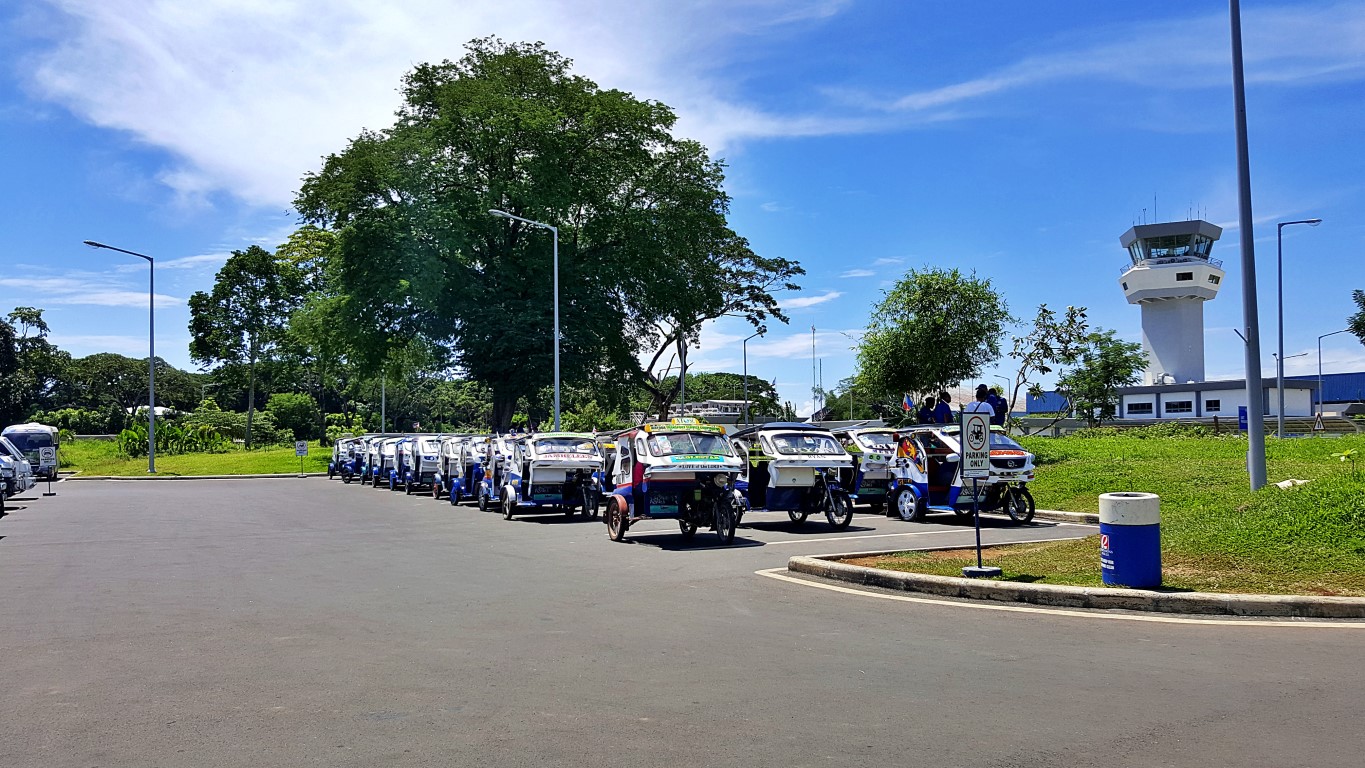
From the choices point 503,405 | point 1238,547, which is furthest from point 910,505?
point 503,405

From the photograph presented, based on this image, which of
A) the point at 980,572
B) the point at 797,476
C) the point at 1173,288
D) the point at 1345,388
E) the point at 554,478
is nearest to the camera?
the point at 980,572

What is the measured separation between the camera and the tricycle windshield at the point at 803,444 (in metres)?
18.8

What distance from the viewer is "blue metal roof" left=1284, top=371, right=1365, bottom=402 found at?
314 ft

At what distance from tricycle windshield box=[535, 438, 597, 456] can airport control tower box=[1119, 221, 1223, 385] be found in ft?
234

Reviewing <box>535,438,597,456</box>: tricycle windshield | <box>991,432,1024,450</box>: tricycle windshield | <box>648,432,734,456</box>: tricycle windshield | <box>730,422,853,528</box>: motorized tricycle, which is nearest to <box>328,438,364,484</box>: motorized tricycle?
<box>535,438,597,456</box>: tricycle windshield

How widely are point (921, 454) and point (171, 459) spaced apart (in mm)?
49297

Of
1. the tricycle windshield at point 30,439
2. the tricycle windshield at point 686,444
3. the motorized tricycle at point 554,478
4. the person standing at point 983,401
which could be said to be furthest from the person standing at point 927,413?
the tricycle windshield at point 30,439

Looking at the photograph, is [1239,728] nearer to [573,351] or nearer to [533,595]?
[533,595]

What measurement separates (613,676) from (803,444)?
12429mm

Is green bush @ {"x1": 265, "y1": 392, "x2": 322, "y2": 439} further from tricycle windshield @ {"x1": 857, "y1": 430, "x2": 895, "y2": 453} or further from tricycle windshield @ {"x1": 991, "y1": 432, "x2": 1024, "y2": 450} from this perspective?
tricycle windshield @ {"x1": 991, "y1": 432, "x2": 1024, "y2": 450}

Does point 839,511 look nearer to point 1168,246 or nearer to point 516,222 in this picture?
point 516,222

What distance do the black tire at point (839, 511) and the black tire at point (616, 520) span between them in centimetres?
391

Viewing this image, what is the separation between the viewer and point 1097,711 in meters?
6.09

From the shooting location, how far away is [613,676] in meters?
7.09
